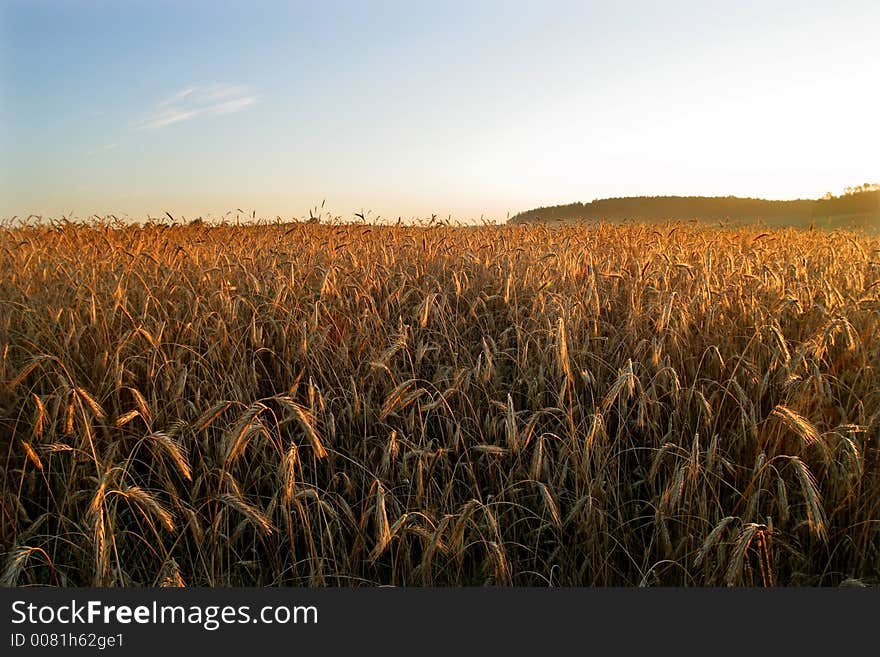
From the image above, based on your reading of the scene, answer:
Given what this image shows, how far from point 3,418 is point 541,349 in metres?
2.56

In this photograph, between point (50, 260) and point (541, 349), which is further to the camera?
point (50, 260)

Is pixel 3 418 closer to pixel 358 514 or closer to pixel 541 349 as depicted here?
pixel 358 514

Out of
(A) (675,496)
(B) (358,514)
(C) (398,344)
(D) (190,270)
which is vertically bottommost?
(B) (358,514)

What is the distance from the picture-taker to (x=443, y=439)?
2824mm

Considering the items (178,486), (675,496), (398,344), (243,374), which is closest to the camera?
(675,496)

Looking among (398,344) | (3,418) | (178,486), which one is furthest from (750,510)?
(3,418)

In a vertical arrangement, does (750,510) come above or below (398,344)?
below

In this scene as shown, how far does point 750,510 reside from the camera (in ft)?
6.94

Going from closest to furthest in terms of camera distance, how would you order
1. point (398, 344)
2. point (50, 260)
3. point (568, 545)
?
point (568, 545), point (398, 344), point (50, 260)

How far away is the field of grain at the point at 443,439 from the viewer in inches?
83.0

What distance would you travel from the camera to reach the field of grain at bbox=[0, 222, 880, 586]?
6.92 feet

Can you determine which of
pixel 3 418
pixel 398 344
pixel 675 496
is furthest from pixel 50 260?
pixel 675 496

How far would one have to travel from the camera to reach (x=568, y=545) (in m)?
2.34

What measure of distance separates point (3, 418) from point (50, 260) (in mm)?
3496
